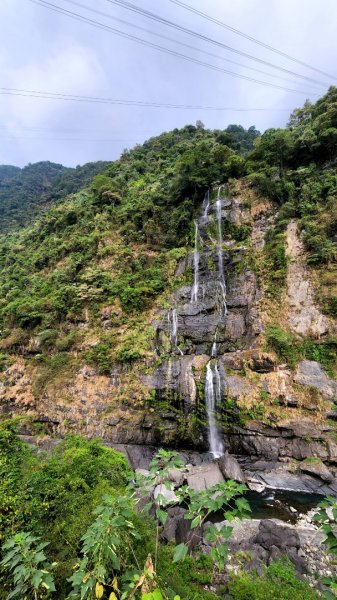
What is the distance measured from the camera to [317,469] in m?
10.4

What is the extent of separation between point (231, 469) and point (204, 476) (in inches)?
42.8

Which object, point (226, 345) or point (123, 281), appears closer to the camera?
point (226, 345)

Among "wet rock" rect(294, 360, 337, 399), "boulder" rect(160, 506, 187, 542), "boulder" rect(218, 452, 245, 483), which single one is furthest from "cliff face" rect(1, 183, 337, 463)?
"boulder" rect(160, 506, 187, 542)

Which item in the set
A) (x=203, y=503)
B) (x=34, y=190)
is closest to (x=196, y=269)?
(x=203, y=503)

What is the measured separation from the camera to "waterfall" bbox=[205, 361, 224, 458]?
12.8 m

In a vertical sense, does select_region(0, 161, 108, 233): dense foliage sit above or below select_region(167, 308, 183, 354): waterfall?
above

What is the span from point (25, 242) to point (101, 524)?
32665 millimetres

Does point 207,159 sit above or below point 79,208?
above

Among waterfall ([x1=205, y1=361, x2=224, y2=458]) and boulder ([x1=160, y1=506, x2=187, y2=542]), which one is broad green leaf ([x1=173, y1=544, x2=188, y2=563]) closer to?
boulder ([x1=160, y1=506, x2=187, y2=542])

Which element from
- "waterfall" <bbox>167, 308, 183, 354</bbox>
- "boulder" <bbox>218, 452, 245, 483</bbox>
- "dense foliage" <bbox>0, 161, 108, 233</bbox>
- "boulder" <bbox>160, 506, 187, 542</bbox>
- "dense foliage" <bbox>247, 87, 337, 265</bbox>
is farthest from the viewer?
"dense foliage" <bbox>0, 161, 108, 233</bbox>

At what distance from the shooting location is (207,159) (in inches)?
864

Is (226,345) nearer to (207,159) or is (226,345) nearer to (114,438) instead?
(114,438)

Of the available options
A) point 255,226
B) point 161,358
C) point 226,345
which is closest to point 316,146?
point 255,226

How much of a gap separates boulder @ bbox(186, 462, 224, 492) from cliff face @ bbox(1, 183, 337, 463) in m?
1.93
